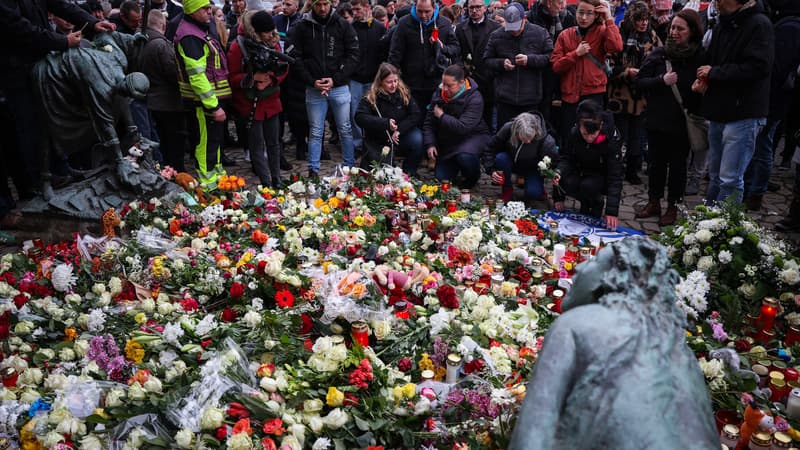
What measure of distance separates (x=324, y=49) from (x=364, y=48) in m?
1.02

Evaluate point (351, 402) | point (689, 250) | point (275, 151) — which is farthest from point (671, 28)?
point (351, 402)

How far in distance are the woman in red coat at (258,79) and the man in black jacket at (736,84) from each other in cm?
394

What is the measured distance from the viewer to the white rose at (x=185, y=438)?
2.16 meters

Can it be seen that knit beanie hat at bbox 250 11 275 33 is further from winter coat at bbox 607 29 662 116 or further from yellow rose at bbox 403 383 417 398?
yellow rose at bbox 403 383 417 398

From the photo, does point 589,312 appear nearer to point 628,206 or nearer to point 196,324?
point 196,324

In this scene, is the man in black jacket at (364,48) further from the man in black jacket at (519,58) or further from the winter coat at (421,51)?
the man in black jacket at (519,58)

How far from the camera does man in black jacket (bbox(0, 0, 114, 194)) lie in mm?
4918

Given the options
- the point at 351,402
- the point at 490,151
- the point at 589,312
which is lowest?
the point at 490,151

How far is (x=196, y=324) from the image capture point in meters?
3.02

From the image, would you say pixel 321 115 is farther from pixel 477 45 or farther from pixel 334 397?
pixel 334 397

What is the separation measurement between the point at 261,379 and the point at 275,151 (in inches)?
168

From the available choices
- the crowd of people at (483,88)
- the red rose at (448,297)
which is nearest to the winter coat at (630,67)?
the crowd of people at (483,88)

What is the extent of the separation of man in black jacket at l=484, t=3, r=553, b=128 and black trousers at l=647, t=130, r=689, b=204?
1.49 m

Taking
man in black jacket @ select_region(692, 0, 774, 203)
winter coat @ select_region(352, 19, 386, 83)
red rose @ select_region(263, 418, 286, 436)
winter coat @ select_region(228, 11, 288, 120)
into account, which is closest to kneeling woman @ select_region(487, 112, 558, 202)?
man in black jacket @ select_region(692, 0, 774, 203)
